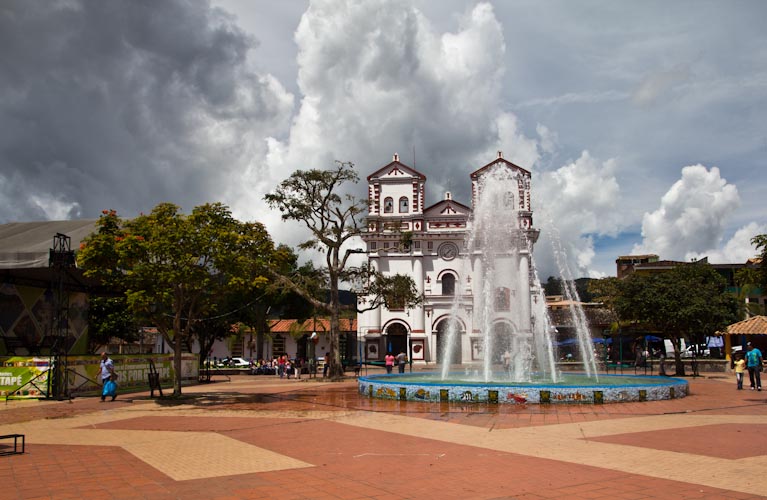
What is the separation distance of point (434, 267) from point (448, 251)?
189cm

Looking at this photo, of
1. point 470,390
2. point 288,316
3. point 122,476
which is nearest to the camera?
point 122,476

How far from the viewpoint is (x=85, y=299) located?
30797 millimetres

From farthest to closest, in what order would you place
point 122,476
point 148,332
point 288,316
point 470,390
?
point 288,316, point 148,332, point 470,390, point 122,476

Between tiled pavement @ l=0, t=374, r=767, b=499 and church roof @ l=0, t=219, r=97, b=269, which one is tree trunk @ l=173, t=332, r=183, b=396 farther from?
church roof @ l=0, t=219, r=97, b=269

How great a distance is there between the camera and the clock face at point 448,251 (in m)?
54.3

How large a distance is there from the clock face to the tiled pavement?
36.8 m

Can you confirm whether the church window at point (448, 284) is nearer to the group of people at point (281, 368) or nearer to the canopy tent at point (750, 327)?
the group of people at point (281, 368)

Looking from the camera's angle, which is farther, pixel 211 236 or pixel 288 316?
pixel 288 316

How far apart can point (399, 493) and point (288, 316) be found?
60.6 meters

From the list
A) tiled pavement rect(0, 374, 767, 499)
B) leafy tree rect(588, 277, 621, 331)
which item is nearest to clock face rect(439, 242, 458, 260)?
leafy tree rect(588, 277, 621, 331)

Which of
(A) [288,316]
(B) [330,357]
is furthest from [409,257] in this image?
(B) [330,357]

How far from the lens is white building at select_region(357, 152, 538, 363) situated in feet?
169

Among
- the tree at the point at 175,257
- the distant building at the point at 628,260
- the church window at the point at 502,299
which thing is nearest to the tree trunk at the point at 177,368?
the tree at the point at 175,257

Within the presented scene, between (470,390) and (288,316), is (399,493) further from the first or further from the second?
(288,316)
